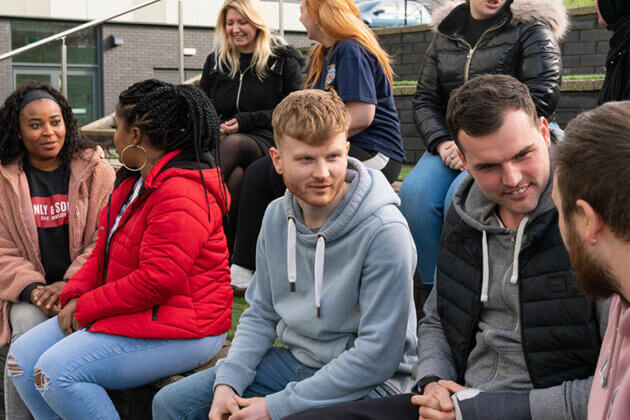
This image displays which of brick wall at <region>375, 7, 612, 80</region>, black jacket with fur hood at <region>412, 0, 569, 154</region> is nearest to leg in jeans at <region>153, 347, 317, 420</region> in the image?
black jacket with fur hood at <region>412, 0, 569, 154</region>

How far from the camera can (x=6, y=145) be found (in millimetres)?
3494

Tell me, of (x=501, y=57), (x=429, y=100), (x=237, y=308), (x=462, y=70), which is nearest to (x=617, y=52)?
(x=501, y=57)

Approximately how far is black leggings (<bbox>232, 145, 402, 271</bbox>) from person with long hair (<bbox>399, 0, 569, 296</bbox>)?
856 millimetres

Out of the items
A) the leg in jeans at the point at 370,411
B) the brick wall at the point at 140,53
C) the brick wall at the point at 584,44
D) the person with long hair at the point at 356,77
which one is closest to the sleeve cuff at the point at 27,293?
the person with long hair at the point at 356,77

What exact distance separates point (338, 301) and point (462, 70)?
1.35 m

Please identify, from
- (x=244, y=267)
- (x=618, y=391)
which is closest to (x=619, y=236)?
(x=618, y=391)

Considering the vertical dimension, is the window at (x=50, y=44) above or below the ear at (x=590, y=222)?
above

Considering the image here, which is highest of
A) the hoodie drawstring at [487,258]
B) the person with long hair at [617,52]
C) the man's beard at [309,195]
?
the person with long hair at [617,52]

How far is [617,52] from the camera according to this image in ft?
8.59

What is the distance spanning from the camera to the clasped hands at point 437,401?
1785 millimetres

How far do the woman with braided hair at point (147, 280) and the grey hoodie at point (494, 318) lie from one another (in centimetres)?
100

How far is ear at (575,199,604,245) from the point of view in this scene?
1.22 metres

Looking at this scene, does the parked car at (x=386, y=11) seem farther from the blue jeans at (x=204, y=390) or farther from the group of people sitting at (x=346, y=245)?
the blue jeans at (x=204, y=390)

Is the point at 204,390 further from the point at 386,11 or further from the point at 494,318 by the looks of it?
the point at 386,11
